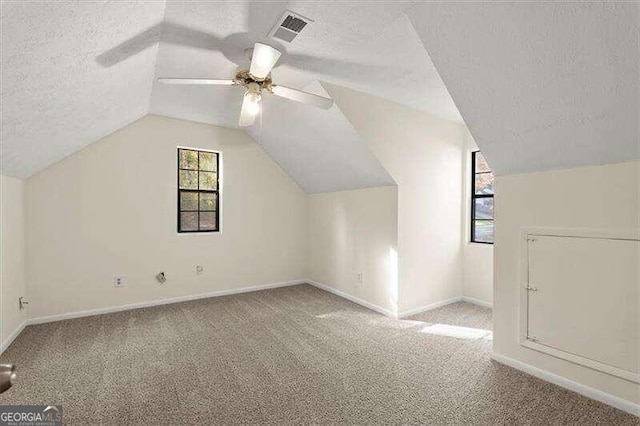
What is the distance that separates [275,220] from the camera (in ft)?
15.5

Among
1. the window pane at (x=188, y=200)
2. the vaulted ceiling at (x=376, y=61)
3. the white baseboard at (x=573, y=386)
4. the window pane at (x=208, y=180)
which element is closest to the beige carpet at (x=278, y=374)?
the white baseboard at (x=573, y=386)

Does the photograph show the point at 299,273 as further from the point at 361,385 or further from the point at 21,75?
the point at 21,75

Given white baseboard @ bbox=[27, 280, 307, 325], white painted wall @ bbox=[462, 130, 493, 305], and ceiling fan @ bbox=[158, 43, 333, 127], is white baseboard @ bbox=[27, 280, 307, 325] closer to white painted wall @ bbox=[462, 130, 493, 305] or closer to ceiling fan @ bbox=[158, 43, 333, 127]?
white painted wall @ bbox=[462, 130, 493, 305]

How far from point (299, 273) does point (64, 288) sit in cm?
301

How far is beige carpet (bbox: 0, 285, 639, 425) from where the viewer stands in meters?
1.77

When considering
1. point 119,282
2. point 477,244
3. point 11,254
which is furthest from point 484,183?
point 11,254

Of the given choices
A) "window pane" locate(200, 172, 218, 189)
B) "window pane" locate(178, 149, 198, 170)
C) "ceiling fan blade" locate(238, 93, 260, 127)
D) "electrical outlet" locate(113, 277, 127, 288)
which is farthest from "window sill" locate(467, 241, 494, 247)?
"electrical outlet" locate(113, 277, 127, 288)

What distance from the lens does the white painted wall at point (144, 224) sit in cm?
321

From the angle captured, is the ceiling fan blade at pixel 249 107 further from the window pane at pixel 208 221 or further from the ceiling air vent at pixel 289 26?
the window pane at pixel 208 221

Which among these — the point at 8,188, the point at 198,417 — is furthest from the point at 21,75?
the point at 198,417

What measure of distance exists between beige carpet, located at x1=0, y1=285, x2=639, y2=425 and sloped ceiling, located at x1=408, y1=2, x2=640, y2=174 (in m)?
1.61

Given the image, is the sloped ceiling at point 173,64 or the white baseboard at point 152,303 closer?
the sloped ceiling at point 173,64

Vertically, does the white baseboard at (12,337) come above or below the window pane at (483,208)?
below

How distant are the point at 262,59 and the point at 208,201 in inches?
110
